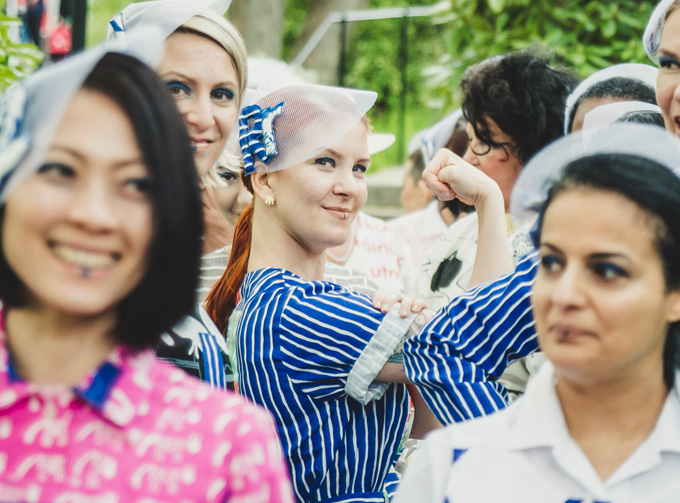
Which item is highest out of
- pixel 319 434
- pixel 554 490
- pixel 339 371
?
pixel 554 490

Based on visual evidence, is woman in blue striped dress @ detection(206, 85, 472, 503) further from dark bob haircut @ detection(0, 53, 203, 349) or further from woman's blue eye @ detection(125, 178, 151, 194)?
woman's blue eye @ detection(125, 178, 151, 194)

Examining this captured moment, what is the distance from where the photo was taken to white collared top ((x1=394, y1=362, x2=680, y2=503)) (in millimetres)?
1573

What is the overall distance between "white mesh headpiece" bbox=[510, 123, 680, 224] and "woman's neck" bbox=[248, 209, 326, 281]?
885 millimetres

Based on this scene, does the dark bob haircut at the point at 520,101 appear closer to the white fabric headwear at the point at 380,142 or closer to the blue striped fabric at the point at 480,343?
the white fabric headwear at the point at 380,142

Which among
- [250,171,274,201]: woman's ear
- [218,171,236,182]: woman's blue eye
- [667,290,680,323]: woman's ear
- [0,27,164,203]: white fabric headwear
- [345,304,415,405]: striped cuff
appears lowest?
[218,171,236,182]: woman's blue eye

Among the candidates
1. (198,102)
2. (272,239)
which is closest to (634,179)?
(272,239)

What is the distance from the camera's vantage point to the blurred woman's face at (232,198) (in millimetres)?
3596

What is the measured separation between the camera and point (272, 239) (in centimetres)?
265

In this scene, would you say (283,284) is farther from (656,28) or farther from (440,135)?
(440,135)

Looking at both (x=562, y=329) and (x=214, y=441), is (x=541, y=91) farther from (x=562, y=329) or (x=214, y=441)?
(x=214, y=441)

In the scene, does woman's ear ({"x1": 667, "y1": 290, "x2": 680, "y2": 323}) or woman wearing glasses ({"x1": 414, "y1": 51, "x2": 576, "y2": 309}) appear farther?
woman wearing glasses ({"x1": 414, "y1": 51, "x2": 576, "y2": 309})

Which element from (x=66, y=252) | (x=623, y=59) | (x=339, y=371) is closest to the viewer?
(x=66, y=252)

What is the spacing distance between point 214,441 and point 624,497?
760mm

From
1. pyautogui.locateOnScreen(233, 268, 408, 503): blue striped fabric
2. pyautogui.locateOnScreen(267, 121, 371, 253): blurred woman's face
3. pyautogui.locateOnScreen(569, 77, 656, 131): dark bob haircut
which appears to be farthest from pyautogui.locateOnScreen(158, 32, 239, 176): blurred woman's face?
pyautogui.locateOnScreen(569, 77, 656, 131): dark bob haircut
